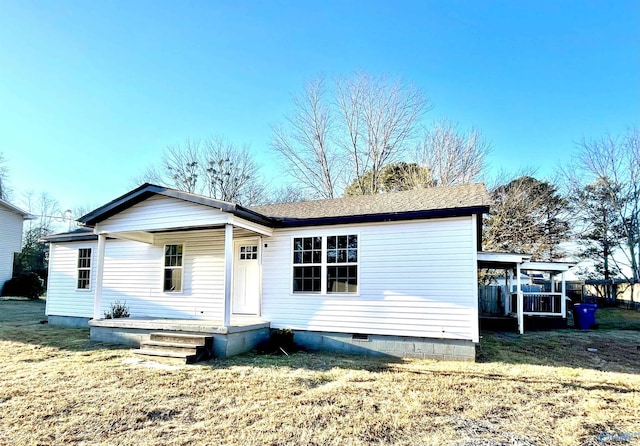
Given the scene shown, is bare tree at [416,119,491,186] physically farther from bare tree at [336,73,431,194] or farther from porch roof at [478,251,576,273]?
porch roof at [478,251,576,273]

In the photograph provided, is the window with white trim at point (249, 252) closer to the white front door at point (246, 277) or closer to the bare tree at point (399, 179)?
the white front door at point (246, 277)

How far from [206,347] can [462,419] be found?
16.4ft

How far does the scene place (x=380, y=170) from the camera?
846 inches

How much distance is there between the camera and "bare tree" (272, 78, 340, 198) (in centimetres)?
2198

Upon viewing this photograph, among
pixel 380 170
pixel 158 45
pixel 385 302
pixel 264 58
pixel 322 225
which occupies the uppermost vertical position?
pixel 264 58

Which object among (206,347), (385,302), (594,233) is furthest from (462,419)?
(594,233)

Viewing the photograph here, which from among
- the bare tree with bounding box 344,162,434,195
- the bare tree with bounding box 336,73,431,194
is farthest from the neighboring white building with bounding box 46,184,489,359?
the bare tree with bounding box 336,73,431,194

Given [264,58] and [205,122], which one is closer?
[264,58]

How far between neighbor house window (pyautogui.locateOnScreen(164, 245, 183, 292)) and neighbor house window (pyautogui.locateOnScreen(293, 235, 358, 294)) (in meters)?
3.59

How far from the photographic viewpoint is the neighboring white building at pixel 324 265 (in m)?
7.58

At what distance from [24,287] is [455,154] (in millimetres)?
25720

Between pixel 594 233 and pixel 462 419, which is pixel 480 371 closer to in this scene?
pixel 462 419

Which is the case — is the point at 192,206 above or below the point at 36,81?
below

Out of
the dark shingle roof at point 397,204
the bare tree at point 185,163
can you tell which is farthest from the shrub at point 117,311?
the bare tree at point 185,163
